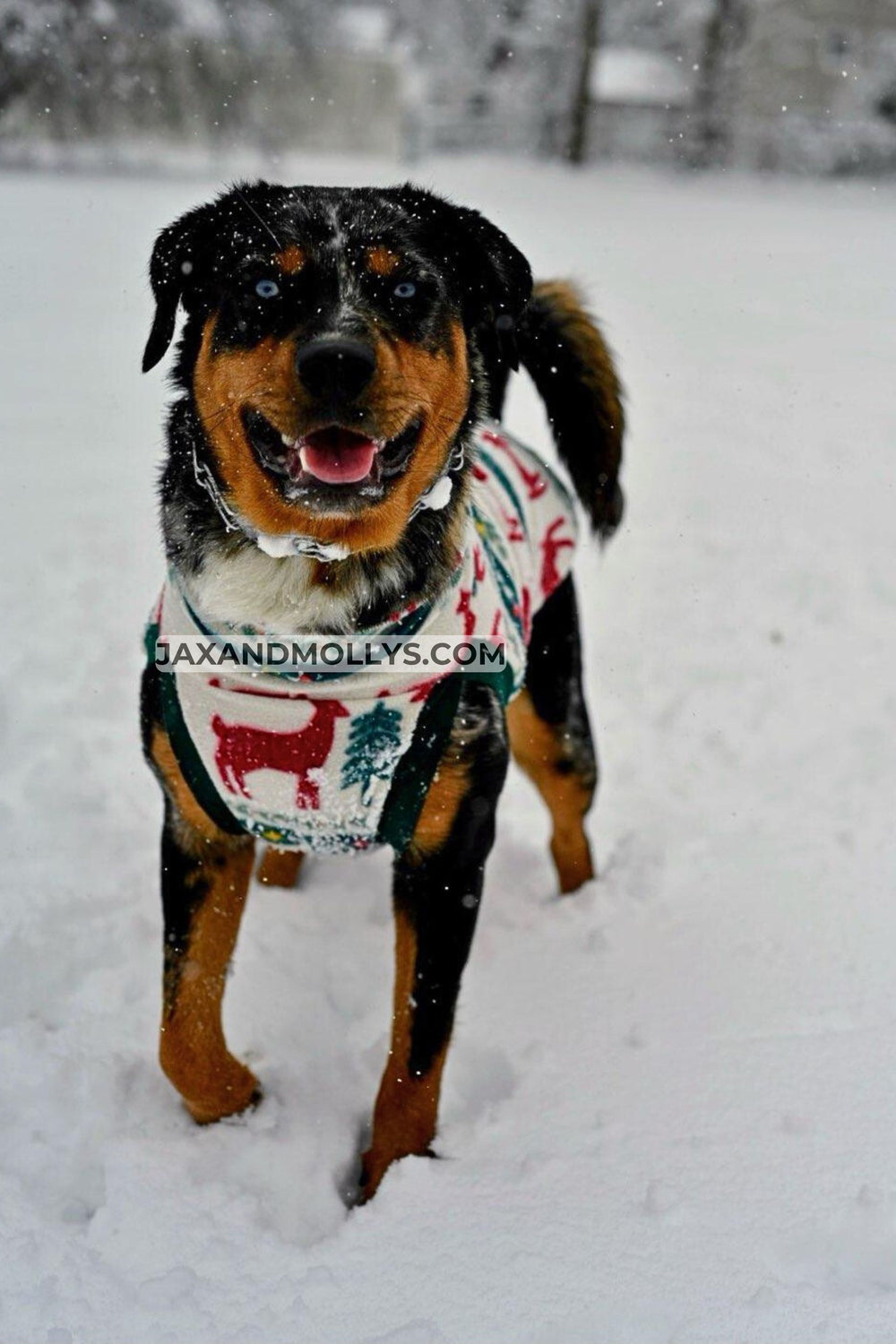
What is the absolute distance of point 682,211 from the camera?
59.8 feet

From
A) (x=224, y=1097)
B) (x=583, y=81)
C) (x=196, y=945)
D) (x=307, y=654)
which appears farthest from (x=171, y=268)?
(x=583, y=81)

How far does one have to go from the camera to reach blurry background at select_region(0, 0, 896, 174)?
19.3m

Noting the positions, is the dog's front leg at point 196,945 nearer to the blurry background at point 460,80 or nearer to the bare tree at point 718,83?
the blurry background at point 460,80

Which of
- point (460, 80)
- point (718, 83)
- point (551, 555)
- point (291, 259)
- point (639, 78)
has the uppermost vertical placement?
point (291, 259)

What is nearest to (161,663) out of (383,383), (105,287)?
(383,383)

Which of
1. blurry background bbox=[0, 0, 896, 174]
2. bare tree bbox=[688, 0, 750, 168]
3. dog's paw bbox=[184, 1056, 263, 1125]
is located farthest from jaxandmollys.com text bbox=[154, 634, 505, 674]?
bare tree bbox=[688, 0, 750, 168]

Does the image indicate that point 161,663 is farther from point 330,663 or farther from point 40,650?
point 40,650

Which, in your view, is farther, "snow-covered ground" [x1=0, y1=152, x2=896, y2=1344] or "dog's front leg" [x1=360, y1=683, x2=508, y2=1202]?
"dog's front leg" [x1=360, y1=683, x2=508, y2=1202]

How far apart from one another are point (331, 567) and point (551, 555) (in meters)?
1.08

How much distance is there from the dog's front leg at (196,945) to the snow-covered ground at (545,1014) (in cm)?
20

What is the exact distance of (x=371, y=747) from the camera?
7.52ft

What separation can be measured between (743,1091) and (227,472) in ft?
6.30

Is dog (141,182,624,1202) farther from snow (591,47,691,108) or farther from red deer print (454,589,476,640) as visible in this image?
snow (591,47,691,108)

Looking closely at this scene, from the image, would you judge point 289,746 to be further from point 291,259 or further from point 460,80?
point 460,80
